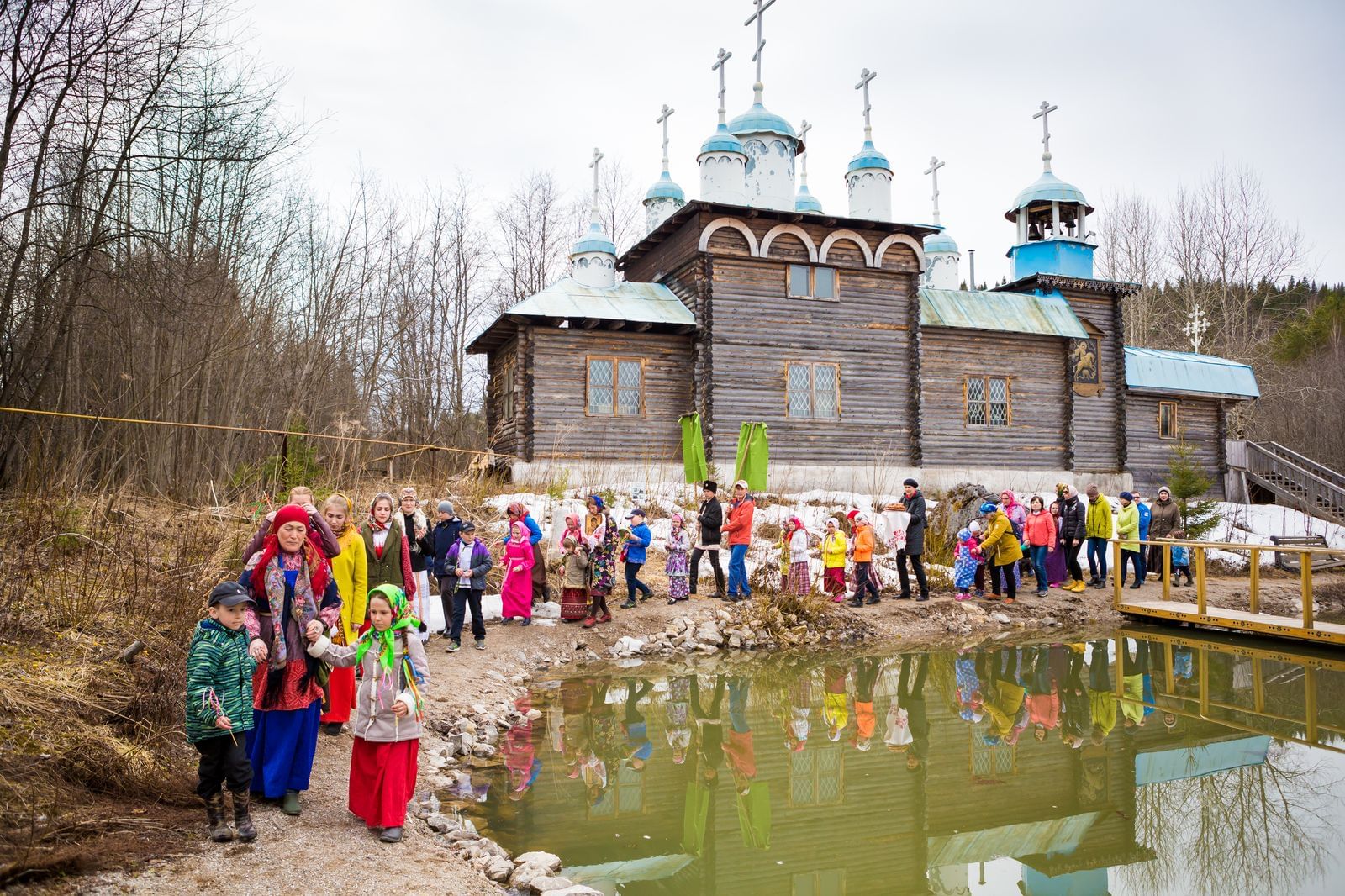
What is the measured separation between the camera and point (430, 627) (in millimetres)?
11414

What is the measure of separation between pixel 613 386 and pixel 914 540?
872cm

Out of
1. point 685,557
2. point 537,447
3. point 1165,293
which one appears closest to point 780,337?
point 537,447

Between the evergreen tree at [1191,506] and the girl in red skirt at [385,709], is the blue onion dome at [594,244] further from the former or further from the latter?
the girl in red skirt at [385,709]

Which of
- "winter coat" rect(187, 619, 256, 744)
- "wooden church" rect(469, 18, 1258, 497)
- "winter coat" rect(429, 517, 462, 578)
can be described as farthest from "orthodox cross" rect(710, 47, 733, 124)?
"winter coat" rect(187, 619, 256, 744)

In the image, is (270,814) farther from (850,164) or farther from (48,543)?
(850,164)

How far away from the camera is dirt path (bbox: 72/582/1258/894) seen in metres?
4.16

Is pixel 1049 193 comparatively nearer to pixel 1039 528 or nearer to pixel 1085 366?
pixel 1085 366

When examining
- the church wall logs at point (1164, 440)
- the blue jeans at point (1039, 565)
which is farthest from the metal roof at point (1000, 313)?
the blue jeans at point (1039, 565)

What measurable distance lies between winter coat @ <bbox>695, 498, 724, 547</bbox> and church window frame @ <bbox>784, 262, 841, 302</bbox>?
378 inches

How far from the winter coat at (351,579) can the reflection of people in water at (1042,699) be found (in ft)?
19.4

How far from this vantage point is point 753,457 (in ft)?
60.2

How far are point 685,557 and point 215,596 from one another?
8895 mm

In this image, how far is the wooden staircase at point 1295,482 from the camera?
2559 cm

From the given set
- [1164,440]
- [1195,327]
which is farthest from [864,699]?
[1195,327]
